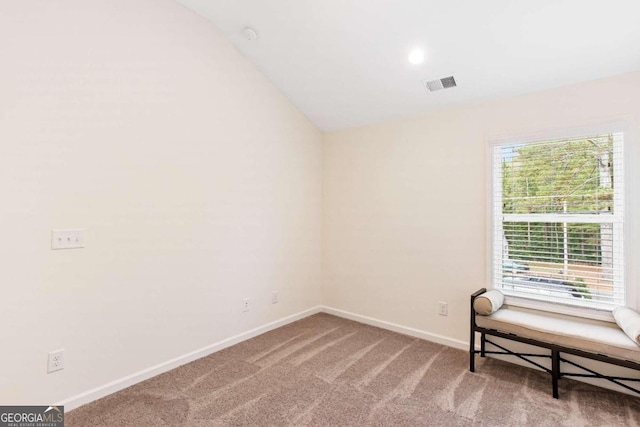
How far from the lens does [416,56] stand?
8.61ft

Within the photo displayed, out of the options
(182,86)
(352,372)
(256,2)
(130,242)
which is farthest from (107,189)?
(352,372)

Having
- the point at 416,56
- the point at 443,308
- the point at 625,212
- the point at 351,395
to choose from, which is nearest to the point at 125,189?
the point at 351,395

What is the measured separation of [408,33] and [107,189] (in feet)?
8.14

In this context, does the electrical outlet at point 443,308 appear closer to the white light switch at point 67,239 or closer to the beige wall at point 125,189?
the beige wall at point 125,189

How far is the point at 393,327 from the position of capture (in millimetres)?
3490

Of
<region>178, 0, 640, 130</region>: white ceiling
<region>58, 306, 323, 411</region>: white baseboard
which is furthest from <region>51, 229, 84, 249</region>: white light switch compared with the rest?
<region>178, 0, 640, 130</region>: white ceiling

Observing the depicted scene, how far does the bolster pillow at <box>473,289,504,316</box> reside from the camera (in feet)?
8.23

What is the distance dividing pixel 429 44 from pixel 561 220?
1776 mm

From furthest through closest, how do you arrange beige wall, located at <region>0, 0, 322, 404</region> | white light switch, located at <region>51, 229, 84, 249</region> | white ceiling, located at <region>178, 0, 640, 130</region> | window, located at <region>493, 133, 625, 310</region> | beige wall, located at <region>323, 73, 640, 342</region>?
1. beige wall, located at <region>323, 73, 640, 342</region>
2. window, located at <region>493, 133, 625, 310</region>
3. white ceiling, located at <region>178, 0, 640, 130</region>
4. white light switch, located at <region>51, 229, 84, 249</region>
5. beige wall, located at <region>0, 0, 322, 404</region>

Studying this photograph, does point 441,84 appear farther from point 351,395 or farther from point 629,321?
point 351,395

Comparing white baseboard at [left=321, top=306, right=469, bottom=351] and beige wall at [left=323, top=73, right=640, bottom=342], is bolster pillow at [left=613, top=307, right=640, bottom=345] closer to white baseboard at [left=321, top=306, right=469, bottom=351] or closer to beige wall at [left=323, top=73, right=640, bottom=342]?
beige wall at [left=323, top=73, right=640, bottom=342]

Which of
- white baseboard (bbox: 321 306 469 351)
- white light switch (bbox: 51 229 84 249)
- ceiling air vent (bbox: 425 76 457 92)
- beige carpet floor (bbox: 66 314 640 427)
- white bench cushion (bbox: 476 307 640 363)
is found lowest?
beige carpet floor (bbox: 66 314 640 427)

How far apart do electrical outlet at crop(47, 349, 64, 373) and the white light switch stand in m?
0.66

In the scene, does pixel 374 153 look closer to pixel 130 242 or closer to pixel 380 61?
pixel 380 61
